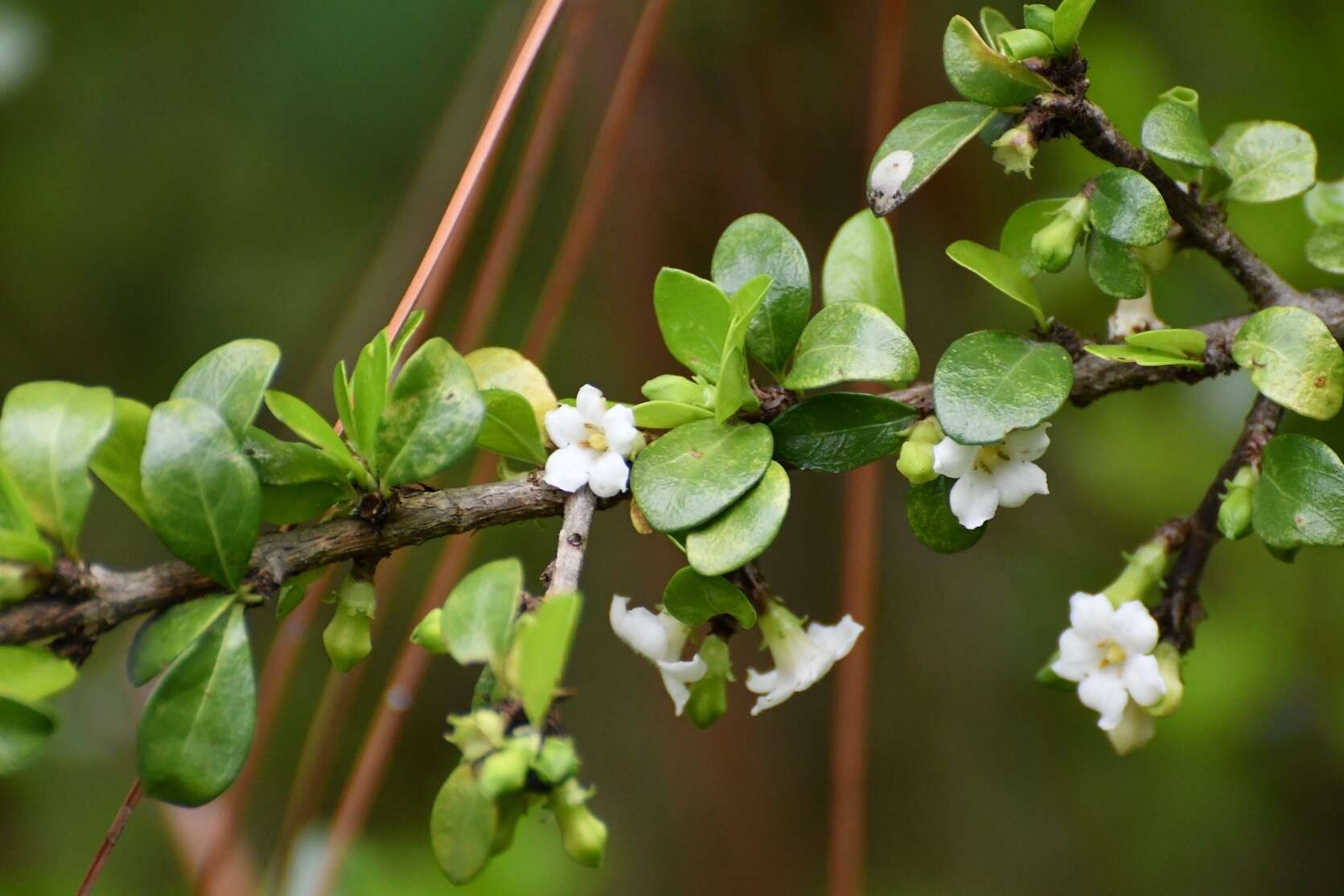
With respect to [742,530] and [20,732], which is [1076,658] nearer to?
[742,530]

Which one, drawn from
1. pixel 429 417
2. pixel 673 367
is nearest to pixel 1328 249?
pixel 429 417

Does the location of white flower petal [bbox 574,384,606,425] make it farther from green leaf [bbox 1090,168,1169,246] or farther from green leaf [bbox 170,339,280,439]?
green leaf [bbox 1090,168,1169,246]

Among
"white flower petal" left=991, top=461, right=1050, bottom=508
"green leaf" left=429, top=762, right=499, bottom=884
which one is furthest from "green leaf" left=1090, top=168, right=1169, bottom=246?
"green leaf" left=429, top=762, right=499, bottom=884

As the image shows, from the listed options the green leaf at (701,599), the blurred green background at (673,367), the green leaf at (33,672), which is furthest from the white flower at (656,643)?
the blurred green background at (673,367)

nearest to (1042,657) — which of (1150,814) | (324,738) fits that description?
(1150,814)

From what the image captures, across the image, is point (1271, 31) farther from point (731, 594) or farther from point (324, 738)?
point (324, 738)

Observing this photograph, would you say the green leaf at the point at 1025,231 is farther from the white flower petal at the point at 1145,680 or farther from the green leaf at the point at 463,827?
the green leaf at the point at 463,827

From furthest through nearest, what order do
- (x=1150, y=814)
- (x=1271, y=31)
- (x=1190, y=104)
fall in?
(x=1150, y=814) < (x=1271, y=31) < (x=1190, y=104)
